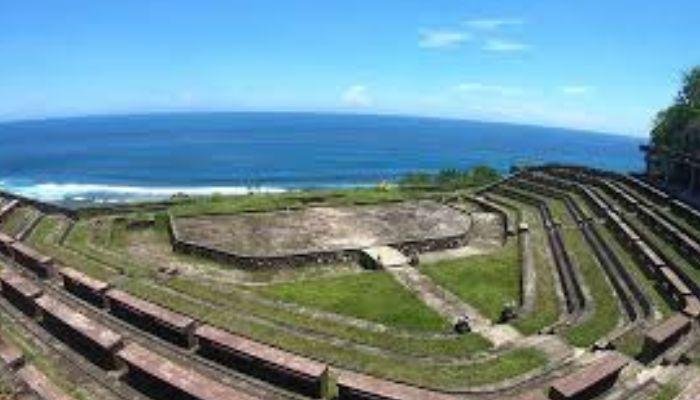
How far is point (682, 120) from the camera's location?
70.8 m

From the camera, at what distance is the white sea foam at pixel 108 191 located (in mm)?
111875

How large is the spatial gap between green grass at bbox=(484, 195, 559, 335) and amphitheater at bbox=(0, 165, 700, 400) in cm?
14

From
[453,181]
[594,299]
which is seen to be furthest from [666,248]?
[453,181]

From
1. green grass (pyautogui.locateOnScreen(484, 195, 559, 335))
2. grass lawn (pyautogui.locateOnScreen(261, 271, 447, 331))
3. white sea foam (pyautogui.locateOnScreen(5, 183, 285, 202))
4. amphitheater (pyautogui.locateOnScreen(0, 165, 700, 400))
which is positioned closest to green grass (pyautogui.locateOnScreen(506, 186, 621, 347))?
amphitheater (pyautogui.locateOnScreen(0, 165, 700, 400))

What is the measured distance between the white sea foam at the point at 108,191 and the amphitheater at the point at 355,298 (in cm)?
5879

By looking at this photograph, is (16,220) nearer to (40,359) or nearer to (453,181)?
(40,359)

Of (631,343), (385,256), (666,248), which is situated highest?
A: (666,248)

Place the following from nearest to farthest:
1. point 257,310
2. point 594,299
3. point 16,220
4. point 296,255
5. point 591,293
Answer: point 257,310 < point 594,299 < point 591,293 < point 296,255 < point 16,220

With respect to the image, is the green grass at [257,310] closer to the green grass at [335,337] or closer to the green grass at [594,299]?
the green grass at [335,337]

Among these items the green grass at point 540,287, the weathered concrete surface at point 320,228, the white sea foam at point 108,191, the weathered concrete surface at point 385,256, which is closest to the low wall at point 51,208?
the weathered concrete surface at point 320,228

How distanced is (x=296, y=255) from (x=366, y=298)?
8108 millimetres

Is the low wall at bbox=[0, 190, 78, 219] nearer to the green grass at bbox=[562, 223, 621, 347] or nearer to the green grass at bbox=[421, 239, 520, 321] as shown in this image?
the green grass at bbox=[421, 239, 520, 321]

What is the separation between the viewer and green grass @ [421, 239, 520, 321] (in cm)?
3494

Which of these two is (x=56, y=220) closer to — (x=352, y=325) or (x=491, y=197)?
(x=352, y=325)
